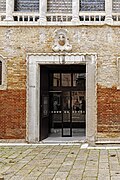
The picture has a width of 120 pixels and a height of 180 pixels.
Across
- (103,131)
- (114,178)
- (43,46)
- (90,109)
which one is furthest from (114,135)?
(114,178)

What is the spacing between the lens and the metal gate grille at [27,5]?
45.2ft

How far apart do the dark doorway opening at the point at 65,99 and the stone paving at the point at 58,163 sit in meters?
2.74

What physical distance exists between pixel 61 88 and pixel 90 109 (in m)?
2.36

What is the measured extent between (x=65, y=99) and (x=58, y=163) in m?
6.04

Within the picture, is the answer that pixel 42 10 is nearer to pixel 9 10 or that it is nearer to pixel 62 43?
pixel 9 10

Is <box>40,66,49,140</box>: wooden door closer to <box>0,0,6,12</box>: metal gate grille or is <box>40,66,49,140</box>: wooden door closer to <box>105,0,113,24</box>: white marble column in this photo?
<box>0,0,6,12</box>: metal gate grille

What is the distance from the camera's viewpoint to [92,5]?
540 inches

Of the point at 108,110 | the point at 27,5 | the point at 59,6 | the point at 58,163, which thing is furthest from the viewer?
the point at 27,5

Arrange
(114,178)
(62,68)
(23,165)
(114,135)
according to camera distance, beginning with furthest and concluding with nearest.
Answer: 1. (62,68)
2. (114,135)
3. (23,165)
4. (114,178)

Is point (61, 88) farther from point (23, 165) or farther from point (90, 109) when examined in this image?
point (23, 165)

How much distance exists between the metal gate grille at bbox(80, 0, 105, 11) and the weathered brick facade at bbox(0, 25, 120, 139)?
899 mm

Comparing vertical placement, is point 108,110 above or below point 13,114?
above

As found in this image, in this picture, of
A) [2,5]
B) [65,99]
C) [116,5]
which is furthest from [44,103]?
[116,5]

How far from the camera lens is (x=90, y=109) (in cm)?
1312
